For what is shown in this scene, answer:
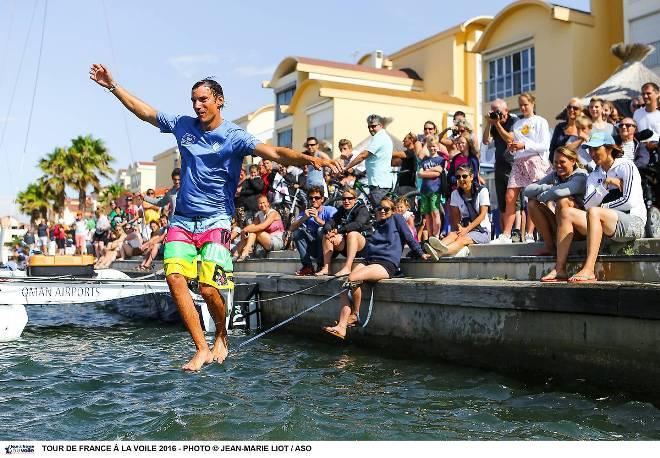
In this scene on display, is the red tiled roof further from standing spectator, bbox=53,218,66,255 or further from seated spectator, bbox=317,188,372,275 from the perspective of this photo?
seated spectator, bbox=317,188,372,275

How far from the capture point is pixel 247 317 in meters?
12.4

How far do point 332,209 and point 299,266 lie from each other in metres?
1.51

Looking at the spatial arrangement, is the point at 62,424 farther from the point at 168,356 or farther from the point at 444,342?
the point at 444,342

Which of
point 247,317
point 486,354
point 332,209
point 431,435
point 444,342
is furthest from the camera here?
point 247,317

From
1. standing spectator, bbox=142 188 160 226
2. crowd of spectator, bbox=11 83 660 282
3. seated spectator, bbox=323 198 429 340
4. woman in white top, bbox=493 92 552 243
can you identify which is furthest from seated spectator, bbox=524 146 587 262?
standing spectator, bbox=142 188 160 226

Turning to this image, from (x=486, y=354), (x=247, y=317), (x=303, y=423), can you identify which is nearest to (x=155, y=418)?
(x=303, y=423)

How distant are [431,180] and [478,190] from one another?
1.22 m

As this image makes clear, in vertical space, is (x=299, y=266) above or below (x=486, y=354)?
above

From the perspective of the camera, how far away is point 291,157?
5672 millimetres

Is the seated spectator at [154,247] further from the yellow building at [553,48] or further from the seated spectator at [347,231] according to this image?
the yellow building at [553,48]

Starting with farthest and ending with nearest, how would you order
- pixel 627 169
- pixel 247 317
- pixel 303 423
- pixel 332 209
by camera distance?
pixel 247 317
pixel 332 209
pixel 627 169
pixel 303 423

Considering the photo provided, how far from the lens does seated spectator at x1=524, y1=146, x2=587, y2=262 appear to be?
7.68 metres

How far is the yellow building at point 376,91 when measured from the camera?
114ft

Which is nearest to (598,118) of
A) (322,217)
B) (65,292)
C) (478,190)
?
(478,190)
